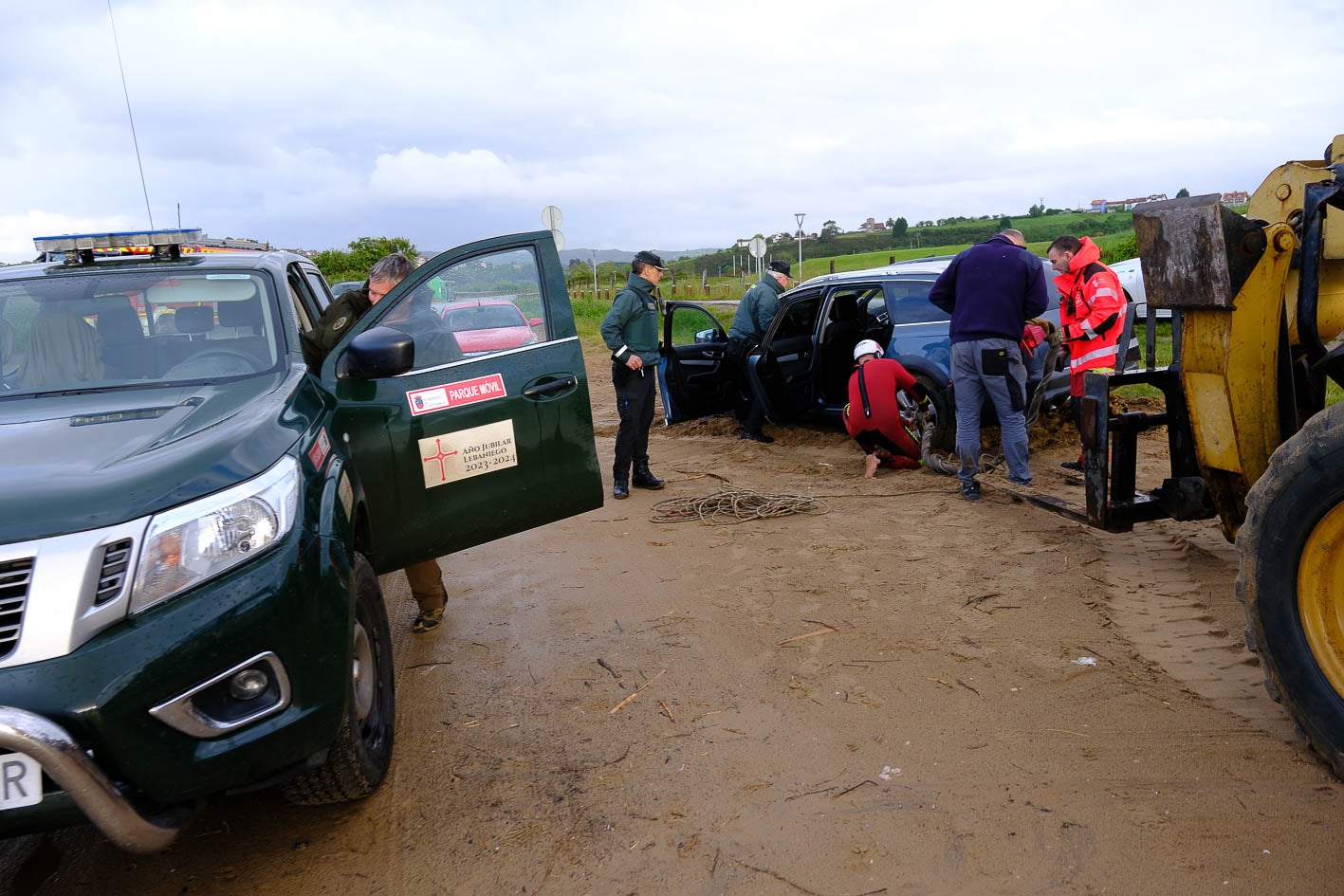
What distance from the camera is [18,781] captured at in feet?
7.25

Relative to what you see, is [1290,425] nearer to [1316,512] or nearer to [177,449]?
[1316,512]

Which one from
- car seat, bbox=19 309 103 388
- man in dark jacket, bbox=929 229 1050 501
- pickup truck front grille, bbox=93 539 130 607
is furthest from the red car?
man in dark jacket, bbox=929 229 1050 501

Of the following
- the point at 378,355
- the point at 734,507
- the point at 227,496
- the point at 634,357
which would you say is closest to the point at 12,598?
the point at 227,496

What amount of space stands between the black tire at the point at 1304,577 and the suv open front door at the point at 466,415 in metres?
2.45

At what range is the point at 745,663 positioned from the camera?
4.26 meters

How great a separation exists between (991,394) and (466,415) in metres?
4.07

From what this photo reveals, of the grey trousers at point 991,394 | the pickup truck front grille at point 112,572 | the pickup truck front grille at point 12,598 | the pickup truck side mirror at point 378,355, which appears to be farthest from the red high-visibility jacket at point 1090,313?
the pickup truck front grille at point 12,598

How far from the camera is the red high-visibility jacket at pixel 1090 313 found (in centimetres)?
693

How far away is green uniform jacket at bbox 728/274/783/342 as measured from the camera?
956cm

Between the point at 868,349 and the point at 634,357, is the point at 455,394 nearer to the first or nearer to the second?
the point at 634,357

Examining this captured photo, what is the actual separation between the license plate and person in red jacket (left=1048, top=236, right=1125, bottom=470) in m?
6.27

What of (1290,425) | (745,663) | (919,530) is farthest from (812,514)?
(1290,425)

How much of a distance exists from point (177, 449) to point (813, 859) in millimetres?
2053

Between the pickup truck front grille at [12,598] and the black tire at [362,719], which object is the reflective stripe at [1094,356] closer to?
the black tire at [362,719]
